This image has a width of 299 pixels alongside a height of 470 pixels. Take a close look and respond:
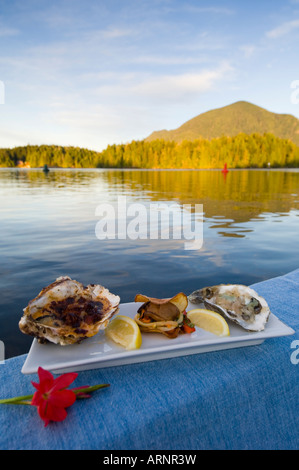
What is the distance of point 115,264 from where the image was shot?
21.0 feet

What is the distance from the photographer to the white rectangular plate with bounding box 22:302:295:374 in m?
1.26

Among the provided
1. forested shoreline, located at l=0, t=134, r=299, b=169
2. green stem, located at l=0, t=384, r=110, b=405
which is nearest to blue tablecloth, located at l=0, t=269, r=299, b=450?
green stem, located at l=0, t=384, r=110, b=405

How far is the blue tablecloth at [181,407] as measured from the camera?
43.8 inches

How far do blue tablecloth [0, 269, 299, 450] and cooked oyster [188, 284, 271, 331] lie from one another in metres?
0.14

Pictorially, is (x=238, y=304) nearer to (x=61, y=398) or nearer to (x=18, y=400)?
(x=61, y=398)

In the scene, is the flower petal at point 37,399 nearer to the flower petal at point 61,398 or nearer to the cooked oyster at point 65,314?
the flower petal at point 61,398

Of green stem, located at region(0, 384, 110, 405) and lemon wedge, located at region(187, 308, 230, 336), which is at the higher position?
lemon wedge, located at region(187, 308, 230, 336)

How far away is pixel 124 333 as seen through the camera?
1418mm

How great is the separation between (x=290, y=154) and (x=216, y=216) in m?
132

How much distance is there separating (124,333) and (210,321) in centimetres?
43

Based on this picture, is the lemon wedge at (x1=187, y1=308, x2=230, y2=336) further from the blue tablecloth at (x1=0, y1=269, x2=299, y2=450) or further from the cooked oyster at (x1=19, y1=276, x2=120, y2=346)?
the cooked oyster at (x1=19, y1=276, x2=120, y2=346)

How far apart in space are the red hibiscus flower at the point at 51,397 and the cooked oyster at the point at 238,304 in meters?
0.83

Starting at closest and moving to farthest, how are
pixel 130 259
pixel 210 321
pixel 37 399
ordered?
1. pixel 37 399
2. pixel 210 321
3. pixel 130 259

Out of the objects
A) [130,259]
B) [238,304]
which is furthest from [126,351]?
[130,259]
